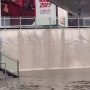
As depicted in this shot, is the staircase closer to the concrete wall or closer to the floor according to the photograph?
the floor

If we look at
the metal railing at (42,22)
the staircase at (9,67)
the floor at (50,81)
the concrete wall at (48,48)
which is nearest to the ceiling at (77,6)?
the metal railing at (42,22)

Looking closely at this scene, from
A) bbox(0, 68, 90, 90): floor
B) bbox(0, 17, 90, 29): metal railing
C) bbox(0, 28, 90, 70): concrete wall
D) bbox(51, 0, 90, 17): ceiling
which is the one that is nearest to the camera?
bbox(0, 68, 90, 90): floor

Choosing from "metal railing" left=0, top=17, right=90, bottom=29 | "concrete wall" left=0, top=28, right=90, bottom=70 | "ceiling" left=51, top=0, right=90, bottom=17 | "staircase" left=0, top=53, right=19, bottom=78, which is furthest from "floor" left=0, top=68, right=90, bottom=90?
"ceiling" left=51, top=0, right=90, bottom=17

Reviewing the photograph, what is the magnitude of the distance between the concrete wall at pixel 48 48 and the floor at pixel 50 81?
1.32 m

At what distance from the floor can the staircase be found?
1.83ft

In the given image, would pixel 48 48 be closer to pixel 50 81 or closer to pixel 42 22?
pixel 42 22

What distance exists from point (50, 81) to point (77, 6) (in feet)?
42.0

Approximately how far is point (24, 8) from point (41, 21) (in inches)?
221

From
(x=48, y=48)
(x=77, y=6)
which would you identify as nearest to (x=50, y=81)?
(x=48, y=48)

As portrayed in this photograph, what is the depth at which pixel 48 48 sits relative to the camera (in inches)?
1480

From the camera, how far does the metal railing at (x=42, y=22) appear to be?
38231mm

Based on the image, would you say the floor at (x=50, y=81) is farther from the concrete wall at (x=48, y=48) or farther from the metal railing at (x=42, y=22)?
the metal railing at (x=42, y=22)

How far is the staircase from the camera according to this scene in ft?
106

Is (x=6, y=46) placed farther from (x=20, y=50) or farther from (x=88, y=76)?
(x=88, y=76)
